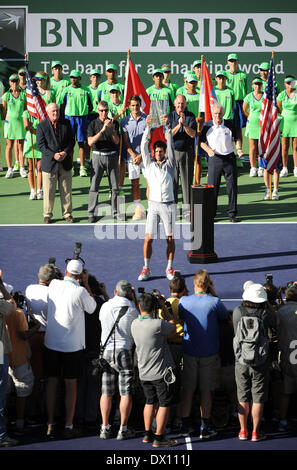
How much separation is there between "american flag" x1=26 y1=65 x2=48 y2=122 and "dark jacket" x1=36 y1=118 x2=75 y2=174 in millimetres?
1574

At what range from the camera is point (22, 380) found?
30.5 feet

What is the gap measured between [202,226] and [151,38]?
12104 millimetres

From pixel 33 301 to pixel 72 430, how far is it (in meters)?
1.41

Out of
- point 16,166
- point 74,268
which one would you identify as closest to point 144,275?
point 74,268

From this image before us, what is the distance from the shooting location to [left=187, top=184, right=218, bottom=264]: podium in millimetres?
14961

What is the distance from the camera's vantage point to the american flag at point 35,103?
18.4 m

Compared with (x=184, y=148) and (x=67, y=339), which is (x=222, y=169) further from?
(x=67, y=339)

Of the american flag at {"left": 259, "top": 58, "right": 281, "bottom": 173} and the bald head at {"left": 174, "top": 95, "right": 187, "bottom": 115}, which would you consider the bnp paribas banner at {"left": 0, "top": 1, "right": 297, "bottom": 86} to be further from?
the bald head at {"left": 174, "top": 95, "right": 187, "bottom": 115}

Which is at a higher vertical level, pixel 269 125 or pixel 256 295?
pixel 269 125

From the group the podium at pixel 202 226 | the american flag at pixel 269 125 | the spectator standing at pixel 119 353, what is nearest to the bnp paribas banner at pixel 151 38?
the american flag at pixel 269 125

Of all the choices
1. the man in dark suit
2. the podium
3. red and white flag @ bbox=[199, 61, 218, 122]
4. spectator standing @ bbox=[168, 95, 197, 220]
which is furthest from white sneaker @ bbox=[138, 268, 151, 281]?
red and white flag @ bbox=[199, 61, 218, 122]
